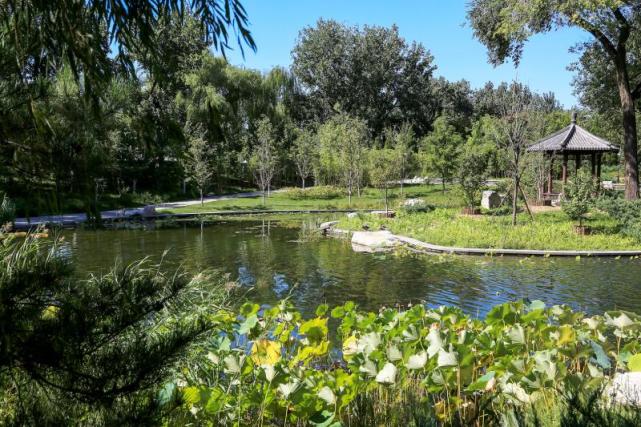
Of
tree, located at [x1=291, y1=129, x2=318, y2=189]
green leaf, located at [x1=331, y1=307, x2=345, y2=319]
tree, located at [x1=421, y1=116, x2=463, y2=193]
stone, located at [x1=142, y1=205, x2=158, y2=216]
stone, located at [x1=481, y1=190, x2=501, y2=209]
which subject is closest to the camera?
green leaf, located at [x1=331, y1=307, x2=345, y2=319]

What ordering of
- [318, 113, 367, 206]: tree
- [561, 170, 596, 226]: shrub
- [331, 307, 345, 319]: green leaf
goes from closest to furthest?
1. [331, 307, 345, 319]: green leaf
2. [561, 170, 596, 226]: shrub
3. [318, 113, 367, 206]: tree

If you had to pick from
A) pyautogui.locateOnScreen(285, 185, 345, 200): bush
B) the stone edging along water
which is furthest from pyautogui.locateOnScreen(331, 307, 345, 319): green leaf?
pyautogui.locateOnScreen(285, 185, 345, 200): bush

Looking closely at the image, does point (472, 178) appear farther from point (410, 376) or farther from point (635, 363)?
point (635, 363)

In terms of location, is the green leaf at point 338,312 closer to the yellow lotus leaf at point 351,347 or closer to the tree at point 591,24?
the yellow lotus leaf at point 351,347

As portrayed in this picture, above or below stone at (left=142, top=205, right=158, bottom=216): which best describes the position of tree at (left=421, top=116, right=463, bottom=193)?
above

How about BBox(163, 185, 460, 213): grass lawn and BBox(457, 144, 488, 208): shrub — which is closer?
BBox(457, 144, 488, 208): shrub

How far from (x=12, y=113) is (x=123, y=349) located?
101cm

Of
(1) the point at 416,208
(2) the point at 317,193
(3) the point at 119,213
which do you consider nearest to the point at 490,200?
(1) the point at 416,208

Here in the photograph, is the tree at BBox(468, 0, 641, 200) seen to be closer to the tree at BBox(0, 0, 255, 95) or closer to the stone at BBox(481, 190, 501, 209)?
the stone at BBox(481, 190, 501, 209)

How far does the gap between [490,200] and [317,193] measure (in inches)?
527

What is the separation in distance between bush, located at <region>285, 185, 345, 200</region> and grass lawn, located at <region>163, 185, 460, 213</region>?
370 millimetres

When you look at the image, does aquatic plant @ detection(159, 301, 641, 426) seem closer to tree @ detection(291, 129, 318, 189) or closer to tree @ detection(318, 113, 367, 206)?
tree @ detection(318, 113, 367, 206)

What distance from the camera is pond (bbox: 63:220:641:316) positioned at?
8.85m

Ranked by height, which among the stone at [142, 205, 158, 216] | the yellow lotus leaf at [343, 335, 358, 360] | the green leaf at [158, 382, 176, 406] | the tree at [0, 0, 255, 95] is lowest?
the stone at [142, 205, 158, 216]
